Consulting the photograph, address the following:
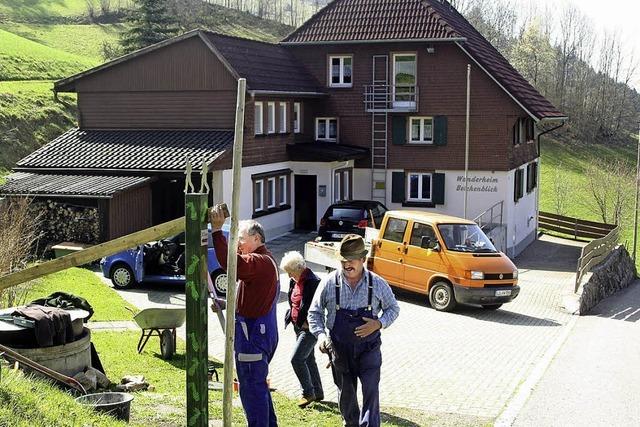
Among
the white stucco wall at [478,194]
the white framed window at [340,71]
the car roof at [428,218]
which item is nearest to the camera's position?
the car roof at [428,218]

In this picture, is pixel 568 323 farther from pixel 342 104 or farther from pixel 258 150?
pixel 342 104

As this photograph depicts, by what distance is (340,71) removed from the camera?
1383 inches

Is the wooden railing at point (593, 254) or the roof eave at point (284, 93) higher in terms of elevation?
the roof eave at point (284, 93)

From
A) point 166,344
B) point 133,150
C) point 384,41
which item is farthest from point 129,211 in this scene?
point 166,344

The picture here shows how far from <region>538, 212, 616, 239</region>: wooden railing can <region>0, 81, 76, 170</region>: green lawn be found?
23.3 meters

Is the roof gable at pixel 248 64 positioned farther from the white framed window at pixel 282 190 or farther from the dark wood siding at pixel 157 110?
the white framed window at pixel 282 190

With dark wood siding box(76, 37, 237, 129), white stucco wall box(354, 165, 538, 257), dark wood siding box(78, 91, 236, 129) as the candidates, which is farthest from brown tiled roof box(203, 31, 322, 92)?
white stucco wall box(354, 165, 538, 257)

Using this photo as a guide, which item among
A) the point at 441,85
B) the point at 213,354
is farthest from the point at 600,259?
the point at 213,354

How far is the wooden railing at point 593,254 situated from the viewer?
24.1 meters

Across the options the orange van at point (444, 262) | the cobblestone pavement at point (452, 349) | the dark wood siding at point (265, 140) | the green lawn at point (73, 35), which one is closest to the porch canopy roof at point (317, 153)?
the dark wood siding at point (265, 140)

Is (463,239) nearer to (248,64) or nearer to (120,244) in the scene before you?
(120,244)

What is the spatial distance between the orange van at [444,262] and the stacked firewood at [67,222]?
853 centimetres

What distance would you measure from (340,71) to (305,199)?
5.82 meters

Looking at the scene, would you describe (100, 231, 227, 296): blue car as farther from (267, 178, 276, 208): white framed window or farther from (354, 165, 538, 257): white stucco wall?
(354, 165, 538, 257): white stucco wall
